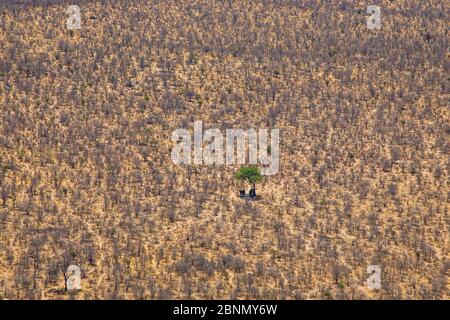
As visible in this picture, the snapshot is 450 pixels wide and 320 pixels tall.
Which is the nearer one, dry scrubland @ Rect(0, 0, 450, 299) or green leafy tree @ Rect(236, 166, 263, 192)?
dry scrubland @ Rect(0, 0, 450, 299)

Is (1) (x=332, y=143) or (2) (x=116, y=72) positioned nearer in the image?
(1) (x=332, y=143)

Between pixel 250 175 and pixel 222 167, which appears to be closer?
pixel 250 175

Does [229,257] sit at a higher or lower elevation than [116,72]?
lower

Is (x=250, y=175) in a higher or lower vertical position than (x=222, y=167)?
lower

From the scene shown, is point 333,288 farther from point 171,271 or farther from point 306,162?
point 306,162

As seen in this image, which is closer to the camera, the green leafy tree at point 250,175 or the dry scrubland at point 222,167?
the dry scrubland at point 222,167

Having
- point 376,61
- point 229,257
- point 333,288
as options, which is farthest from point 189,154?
point 376,61
